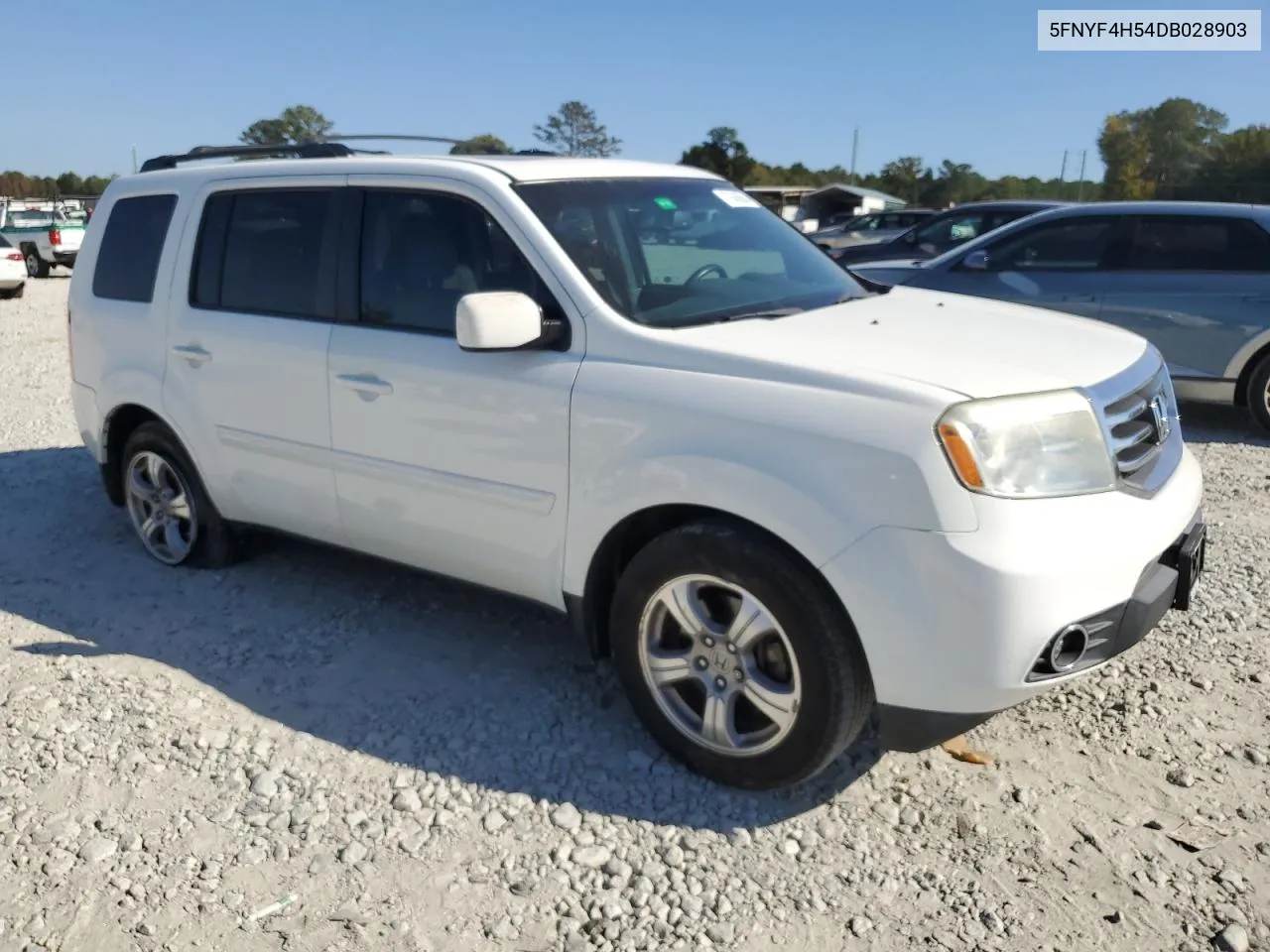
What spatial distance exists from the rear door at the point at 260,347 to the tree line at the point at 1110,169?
37319mm

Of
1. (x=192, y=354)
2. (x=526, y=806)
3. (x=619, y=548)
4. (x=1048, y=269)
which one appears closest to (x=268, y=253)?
(x=192, y=354)

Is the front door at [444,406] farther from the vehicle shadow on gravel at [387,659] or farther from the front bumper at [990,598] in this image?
the front bumper at [990,598]

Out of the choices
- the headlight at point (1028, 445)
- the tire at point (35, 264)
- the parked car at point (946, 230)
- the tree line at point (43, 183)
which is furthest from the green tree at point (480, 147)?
the tree line at point (43, 183)

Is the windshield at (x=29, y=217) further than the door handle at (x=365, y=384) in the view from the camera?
Yes

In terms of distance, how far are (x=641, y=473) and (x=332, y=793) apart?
1.36 m

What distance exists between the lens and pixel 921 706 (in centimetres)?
283

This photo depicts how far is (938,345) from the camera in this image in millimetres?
3232

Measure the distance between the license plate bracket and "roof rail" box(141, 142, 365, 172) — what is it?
Answer: 3475mm

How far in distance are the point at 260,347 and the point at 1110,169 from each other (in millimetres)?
72396

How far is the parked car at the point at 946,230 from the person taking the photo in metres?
12.3

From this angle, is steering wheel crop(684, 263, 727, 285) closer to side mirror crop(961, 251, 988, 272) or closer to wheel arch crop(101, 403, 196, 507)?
wheel arch crop(101, 403, 196, 507)

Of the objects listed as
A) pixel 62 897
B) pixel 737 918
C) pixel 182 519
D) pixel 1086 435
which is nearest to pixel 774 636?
pixel 737 918

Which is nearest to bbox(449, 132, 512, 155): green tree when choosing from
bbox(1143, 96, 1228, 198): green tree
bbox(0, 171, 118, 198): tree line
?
bbox(1143, 96, 1228, 198): green tree

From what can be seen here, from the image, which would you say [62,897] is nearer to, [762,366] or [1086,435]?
[762,366]
